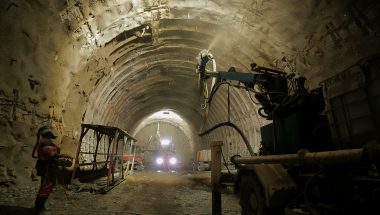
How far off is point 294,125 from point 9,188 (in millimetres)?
6417

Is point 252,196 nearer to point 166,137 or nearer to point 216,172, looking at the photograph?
point 216,172

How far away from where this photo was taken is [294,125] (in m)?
4.18

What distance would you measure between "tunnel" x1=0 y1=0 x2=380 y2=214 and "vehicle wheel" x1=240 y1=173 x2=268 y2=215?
3.49 feet

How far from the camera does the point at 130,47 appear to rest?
10000 mm

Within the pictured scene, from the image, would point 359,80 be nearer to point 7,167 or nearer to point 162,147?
point 7,167

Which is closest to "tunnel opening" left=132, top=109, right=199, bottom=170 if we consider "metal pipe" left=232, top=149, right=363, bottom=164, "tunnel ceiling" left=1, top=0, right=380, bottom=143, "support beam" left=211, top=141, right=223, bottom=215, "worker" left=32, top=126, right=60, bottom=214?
"tunnel ceiling" left=1, top=0, right=380, bottom=143

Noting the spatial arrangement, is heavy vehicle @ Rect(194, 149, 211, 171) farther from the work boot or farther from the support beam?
the work boot

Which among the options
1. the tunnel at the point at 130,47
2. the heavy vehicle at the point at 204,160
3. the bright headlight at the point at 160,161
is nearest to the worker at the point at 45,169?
the tunnel at the point at 130,47

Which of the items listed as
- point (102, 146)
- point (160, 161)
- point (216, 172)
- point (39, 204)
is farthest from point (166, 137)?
point (39, 204)

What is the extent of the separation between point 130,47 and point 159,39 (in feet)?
3.83

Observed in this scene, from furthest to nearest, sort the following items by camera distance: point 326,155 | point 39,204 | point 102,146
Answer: point 102,146
point 39,204
point 326,155

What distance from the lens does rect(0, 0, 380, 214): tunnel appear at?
612cm

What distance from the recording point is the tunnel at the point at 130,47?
6.12 meters

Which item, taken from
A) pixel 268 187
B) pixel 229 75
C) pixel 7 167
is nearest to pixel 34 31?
pixel 7 167
